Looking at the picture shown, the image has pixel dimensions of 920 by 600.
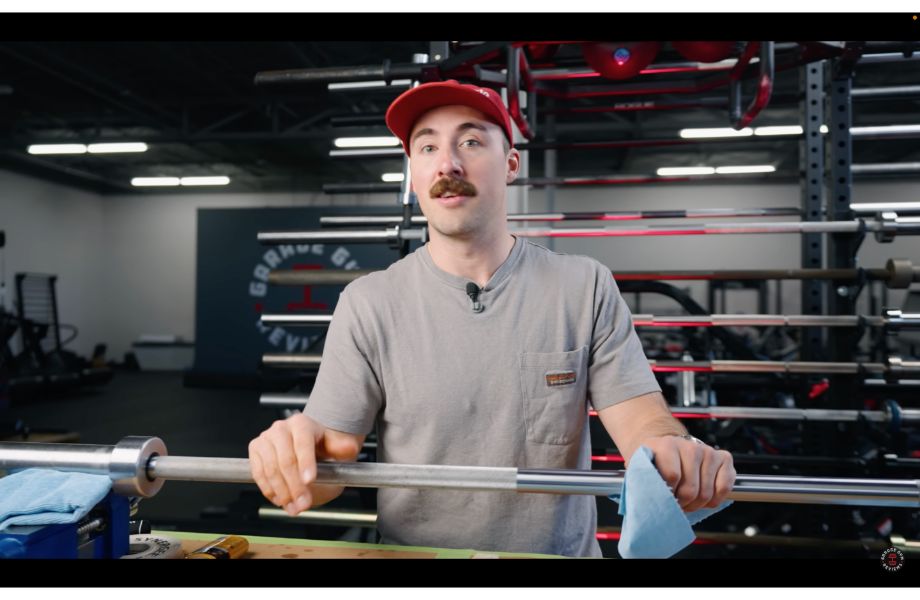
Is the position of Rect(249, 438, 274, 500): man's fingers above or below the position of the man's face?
below

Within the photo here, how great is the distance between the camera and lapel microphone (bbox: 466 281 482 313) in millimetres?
1424

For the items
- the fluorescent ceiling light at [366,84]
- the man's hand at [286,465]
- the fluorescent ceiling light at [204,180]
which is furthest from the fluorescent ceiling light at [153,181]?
the man's hand at [286,465]

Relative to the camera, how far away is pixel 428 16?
122cm

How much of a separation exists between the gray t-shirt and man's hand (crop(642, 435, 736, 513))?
46 centimetres

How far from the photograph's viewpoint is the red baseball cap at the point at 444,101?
1.37 meters

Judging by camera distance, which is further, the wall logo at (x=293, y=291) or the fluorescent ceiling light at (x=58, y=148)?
the fluorescent ceiling light at (x=58, y=148)

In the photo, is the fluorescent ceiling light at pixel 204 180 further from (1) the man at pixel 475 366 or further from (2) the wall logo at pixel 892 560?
(2) the wall logo at pixel 892 560

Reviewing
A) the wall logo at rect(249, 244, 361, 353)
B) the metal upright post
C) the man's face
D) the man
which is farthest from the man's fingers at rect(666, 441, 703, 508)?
the wall logo at rect(249, 244, 361, 353)

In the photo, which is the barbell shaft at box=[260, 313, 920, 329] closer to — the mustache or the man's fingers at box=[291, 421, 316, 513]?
the mustache

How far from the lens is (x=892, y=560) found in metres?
0.93

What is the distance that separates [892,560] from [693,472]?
0.36 m

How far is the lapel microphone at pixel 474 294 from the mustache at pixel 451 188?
0.21m

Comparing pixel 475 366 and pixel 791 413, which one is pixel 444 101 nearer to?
pixel 475 366
